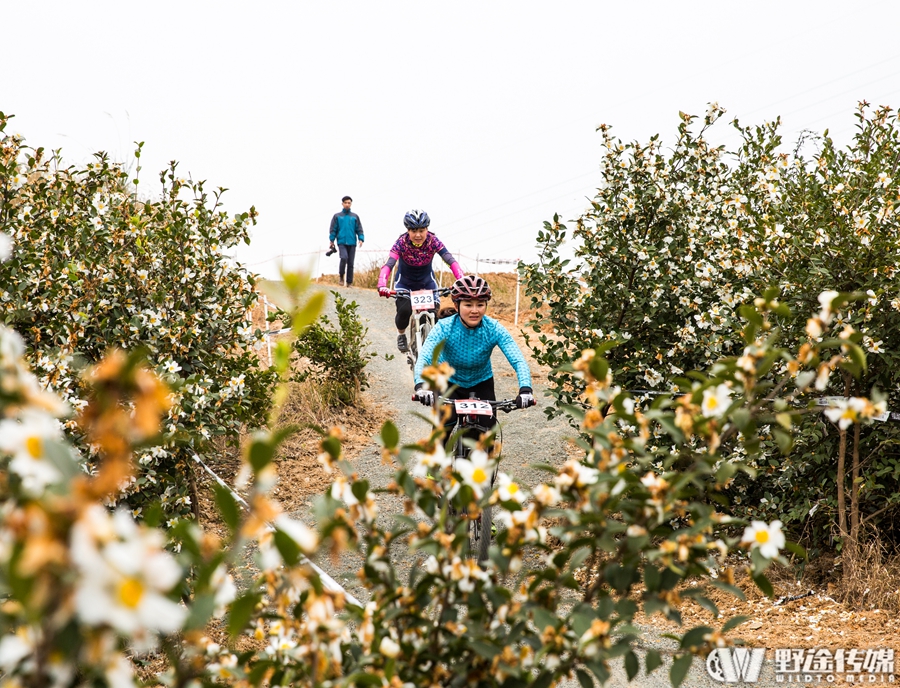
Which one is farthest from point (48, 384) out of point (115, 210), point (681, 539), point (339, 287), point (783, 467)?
point (339, 287)

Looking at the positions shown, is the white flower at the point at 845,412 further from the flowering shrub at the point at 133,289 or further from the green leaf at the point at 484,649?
the flowering shrub at the point at 133,289

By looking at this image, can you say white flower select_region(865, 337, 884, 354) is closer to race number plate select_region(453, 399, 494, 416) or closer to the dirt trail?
the dirt trail

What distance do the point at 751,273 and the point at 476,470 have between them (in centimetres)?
392

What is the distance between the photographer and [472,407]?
15.8 ft

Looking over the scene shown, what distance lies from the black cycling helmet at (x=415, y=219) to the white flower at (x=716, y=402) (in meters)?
6.79

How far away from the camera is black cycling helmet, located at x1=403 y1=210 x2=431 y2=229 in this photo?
8.21 meters

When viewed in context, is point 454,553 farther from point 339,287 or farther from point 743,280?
point 339,287

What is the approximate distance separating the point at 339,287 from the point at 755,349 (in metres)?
16.5

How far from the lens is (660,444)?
216 inches

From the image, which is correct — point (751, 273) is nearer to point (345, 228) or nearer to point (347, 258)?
point (345, 228)

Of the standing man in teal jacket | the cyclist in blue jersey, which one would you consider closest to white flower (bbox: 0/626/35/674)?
the cyclist in blue jersey

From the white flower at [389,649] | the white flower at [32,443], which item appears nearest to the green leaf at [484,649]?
the white flower at [389,649]

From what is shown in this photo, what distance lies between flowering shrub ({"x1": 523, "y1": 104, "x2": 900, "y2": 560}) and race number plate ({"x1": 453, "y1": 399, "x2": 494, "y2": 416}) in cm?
88

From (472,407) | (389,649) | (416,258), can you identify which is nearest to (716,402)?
(389,649)
